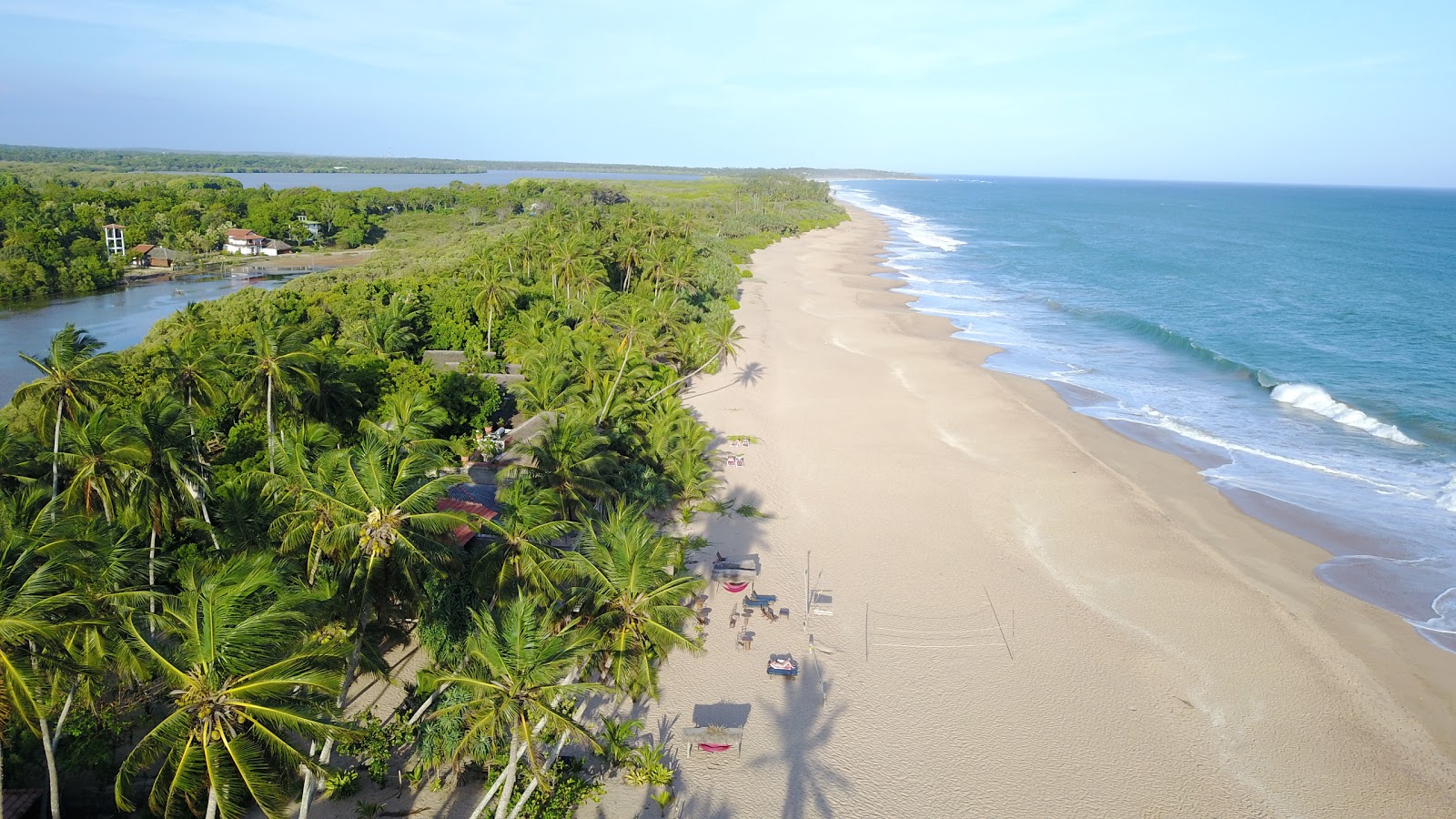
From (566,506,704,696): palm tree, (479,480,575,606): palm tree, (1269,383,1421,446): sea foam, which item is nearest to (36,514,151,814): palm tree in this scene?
(479,480,575,606): palm tree

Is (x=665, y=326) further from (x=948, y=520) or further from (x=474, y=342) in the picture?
(x=948, y=520)

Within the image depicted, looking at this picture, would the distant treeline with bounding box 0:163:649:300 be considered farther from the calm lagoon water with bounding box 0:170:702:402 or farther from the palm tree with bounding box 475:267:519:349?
the palm tree with bounding box 475:267:519:349

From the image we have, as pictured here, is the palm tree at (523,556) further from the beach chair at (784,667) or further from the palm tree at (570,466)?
the beach chair at (784,667)

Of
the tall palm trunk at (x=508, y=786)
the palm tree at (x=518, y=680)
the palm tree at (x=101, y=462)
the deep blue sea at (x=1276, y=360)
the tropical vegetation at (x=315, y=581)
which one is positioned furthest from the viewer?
the deep blue sea at (x=1276, y=360)

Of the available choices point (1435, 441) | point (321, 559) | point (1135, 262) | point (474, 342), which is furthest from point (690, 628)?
point (1135, 262)

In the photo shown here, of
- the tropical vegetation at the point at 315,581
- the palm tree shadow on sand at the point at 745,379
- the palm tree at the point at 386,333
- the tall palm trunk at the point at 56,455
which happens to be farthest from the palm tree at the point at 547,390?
the tall palm trunk at the point at 56,455

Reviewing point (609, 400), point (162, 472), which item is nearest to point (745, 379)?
point (609, 400)
